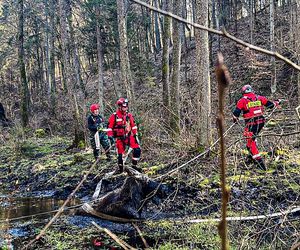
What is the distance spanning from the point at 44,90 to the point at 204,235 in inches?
1312

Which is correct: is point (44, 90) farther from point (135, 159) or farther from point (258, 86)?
point (135, 159)

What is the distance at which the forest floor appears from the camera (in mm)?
5448

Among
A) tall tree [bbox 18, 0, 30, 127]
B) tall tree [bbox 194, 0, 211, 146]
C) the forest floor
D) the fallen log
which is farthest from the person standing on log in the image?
tall tree [bbox 18, 0, 30, 127]

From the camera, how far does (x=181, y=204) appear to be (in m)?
8.40

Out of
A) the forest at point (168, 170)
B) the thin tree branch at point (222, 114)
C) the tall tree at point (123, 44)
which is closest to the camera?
the thin tree branch at point (222, 114)

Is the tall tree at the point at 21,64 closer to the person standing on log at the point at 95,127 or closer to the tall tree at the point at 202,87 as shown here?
the person standing on log at the point at 95,127

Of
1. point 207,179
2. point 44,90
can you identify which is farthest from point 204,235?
point 44,90

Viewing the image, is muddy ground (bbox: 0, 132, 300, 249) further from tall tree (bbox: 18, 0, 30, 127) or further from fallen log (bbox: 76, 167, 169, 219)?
tall tree (bbox: 18, 0, 30, 127)

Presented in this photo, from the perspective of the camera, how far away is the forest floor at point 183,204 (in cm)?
545

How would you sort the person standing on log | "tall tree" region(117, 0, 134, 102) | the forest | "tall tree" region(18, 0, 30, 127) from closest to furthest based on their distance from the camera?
1. the forest
2. the person standing on log
3. "tall tree" region(117, 0, 134, 102)
4. "tall tree" region(18, 0, 30, 127)

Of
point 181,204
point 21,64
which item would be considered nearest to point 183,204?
point 181,204

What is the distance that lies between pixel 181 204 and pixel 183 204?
0.04m

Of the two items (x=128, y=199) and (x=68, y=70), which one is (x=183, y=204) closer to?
(x=128, y=199)

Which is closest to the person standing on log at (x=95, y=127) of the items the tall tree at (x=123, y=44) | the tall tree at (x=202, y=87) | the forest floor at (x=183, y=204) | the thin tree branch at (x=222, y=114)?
the forest floor at (x=183, y=204)
